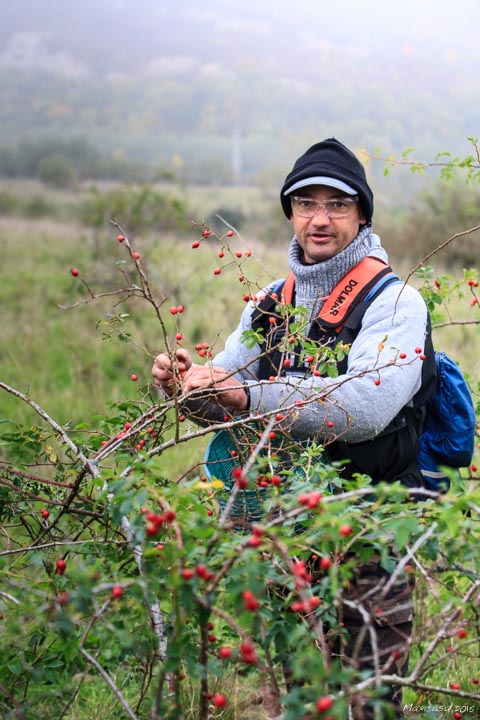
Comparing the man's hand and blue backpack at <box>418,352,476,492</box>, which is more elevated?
the man's hand

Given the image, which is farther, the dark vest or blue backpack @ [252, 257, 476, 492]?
blue backpack @ [252, 257, 476, 492]

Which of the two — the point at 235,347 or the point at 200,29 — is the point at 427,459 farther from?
the point at 200,29

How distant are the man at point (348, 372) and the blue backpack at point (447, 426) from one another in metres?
0.13

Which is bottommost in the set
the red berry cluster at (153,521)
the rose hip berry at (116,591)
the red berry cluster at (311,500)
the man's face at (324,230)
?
the rose hip berry at (116,591)

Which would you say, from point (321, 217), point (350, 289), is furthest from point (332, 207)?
point (350, 289)

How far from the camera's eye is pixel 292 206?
3150 mm

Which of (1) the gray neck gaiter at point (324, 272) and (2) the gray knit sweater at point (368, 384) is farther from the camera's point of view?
(1) the gray neck gaiter at point (324, 272)

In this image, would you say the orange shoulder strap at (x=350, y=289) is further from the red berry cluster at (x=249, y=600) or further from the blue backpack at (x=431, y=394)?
the red berry cluster at (x=249, y=600)

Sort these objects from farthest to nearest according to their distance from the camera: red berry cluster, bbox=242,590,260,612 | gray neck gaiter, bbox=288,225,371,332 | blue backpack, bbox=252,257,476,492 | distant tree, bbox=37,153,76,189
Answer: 1. distant tree, bbox=37,153,76,189
2. gray neck gaiter, bbox=288,225,371,332
3. blue backpack, bbox=252,257,476,492
4. red berry cluster, bbox=242,590,260,612

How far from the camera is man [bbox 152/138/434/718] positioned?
2.46 metres

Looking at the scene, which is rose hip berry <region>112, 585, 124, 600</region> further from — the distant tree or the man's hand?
the distant tree

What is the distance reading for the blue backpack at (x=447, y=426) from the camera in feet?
9.19

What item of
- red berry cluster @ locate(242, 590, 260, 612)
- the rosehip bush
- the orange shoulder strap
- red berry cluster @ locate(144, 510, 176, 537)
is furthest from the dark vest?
red berry cluster @ locate(242, 590, 260, 612)

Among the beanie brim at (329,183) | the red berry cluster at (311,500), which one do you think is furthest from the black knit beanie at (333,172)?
the red berry cluster at (311,500)
